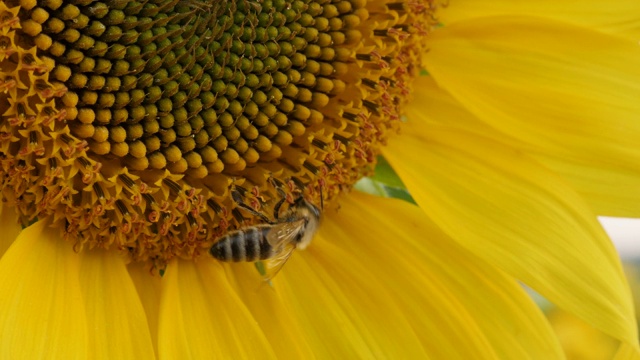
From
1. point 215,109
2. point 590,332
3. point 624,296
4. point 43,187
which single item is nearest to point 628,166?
point 624,296

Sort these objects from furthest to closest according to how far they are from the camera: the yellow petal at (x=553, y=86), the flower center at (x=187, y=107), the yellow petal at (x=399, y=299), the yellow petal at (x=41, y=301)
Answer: the yellow petal at (x=553, y=86), the yellow petal at (x=399, y=299), the flower center at (x=187, y=107), the yellow petal at (x=41, y=301)

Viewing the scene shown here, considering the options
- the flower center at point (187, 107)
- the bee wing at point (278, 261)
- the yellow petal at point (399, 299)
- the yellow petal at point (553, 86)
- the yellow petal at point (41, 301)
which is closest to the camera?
the yellow petal at point (41, 301)

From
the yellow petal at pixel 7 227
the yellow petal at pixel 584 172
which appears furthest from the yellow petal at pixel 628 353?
the yellow petal at pixel 7 227

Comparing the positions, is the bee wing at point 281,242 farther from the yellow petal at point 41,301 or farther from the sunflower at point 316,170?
the yellow petal at point 41,301

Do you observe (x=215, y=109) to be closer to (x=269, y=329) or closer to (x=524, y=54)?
(x=269, y=329)

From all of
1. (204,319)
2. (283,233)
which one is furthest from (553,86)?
(204,319)

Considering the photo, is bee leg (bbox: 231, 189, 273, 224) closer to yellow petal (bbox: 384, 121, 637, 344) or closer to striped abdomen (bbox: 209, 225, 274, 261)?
striped abdomen (bbox: 209, 225, 274, 261)

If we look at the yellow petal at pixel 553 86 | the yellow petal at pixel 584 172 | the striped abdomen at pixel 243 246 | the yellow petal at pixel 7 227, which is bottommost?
the yellow petal at pixel 7 227

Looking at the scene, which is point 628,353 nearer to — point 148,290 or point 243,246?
point 243,246
